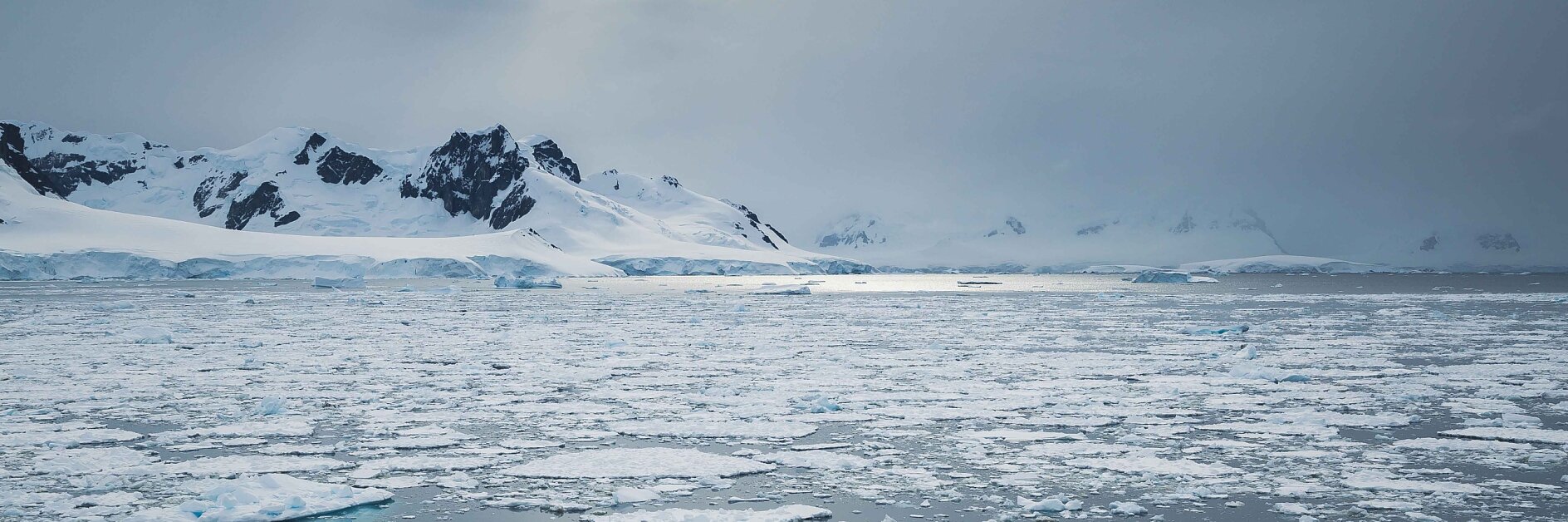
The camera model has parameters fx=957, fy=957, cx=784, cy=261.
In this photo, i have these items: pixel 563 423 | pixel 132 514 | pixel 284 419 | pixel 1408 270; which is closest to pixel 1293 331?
pixel 563 423

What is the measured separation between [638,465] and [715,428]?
65.5 inches

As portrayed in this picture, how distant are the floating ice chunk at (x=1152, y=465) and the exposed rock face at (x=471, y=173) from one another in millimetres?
178030

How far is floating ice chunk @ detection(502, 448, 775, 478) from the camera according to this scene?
6.50 meters

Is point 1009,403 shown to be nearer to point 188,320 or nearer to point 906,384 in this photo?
point 906,384

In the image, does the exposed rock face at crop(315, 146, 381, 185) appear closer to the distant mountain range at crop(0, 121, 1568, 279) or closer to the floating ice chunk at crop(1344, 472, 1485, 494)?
the distant mountain range at crop(0, 121, 1568, 279)

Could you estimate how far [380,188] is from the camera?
192 metres

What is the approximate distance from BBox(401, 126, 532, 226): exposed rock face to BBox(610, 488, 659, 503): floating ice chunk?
177993 mm

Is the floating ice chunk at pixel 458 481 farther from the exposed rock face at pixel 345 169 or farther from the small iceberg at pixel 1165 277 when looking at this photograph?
the exposed rock face at pixel 345 169

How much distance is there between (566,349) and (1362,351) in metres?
13.3

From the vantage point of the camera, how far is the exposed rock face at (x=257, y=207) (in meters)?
181

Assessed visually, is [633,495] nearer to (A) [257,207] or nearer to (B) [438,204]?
(B) [438,204]

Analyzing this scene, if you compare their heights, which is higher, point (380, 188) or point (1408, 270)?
point (380, 188)

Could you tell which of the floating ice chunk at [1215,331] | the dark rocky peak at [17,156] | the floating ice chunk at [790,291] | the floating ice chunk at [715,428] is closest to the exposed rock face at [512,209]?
the dark rocky peak at [17,156]

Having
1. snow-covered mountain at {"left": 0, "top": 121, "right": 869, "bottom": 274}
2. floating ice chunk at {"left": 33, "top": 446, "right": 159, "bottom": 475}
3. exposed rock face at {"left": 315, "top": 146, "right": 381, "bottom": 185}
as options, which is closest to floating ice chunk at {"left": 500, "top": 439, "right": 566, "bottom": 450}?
floating ice chunk at {"left": 33, "top": 446, "right": 159, "bottom": 475}
